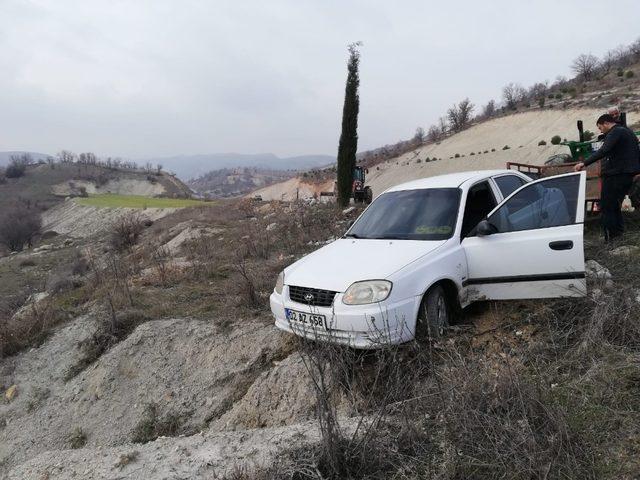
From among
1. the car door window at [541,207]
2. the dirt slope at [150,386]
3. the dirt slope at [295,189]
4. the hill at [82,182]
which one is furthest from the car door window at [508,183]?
the hill at [82,182]

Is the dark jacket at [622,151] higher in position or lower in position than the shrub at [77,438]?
higher

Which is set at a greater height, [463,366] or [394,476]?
[463,366]

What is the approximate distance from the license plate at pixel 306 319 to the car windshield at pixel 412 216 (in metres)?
1.40

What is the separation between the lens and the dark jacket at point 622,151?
224 inches

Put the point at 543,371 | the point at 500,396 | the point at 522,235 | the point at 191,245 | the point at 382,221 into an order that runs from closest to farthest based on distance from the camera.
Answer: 1. the point at 500,396
2. the point at 543,371
3. the point at 522,235
4. the point at 382,221
5. the point at 191,245

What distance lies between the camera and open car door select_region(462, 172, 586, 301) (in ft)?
13.9

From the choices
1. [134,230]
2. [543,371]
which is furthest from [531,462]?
[134,230]

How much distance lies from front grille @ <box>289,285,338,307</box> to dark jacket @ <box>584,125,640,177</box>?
407 cm

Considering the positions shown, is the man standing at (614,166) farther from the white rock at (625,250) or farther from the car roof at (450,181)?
the car roof at (450,181)

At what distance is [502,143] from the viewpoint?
36.6 metres

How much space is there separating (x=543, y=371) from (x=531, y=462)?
1.26 m

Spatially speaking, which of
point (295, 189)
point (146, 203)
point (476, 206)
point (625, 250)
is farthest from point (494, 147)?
point (146, 203)

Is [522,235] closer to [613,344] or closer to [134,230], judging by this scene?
[613,344]

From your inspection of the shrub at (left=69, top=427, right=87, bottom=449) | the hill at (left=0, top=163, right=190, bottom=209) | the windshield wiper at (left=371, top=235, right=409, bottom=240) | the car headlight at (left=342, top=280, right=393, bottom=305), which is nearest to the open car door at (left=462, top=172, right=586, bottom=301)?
the windshield wiper at (left=371, top=235, right=409, bottom=240)
